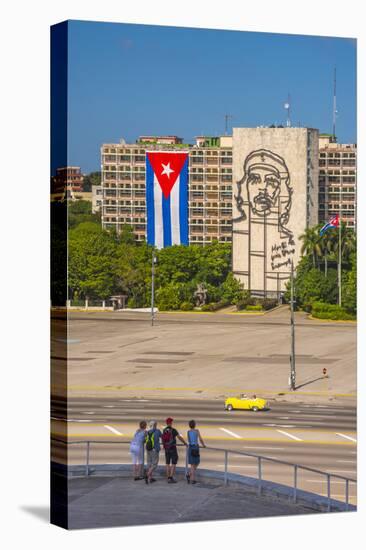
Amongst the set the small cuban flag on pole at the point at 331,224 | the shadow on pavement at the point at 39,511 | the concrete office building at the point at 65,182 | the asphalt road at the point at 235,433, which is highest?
the concrete office building at the point at 65,182

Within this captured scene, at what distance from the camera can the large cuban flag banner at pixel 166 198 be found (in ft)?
183

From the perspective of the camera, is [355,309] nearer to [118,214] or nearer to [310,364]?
[310,364]

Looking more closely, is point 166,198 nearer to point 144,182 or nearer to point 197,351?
point 144,182

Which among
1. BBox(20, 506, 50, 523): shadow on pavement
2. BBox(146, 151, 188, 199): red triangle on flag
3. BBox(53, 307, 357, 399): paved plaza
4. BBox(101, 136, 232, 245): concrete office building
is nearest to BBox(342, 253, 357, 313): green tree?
BBox(53, 307, 357, 399): paved plaza

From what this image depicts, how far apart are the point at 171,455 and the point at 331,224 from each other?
33.6ft

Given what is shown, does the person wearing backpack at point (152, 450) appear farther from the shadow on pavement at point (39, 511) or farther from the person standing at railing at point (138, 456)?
the shadow on pavement at point (39, 511)

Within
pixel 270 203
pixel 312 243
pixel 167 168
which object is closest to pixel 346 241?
pixel 312 243

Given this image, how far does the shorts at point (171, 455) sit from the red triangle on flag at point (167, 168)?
326 inches

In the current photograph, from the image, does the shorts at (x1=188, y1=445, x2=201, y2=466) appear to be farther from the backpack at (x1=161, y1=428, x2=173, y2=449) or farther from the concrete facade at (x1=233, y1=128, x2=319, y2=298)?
the concrete facade at (x1=233, y1=128, x2=319, y2=298)

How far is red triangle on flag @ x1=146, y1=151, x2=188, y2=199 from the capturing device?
55.8 metres

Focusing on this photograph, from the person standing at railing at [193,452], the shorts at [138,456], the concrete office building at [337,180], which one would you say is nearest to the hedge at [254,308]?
the concrete office building at [337,180]

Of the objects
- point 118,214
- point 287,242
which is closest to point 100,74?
point 118,214

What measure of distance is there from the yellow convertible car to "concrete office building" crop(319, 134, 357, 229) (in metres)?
6.76

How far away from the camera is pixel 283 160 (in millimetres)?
57531
